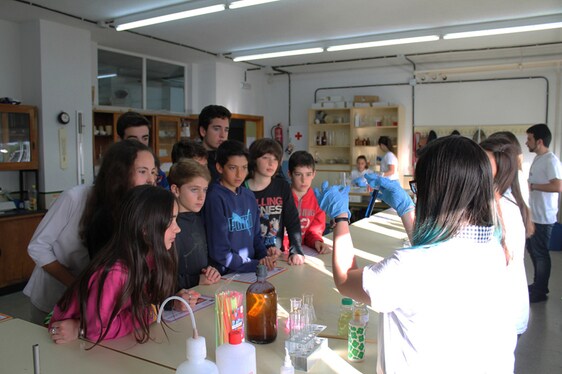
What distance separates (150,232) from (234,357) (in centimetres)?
49

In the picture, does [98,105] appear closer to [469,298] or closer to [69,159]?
[69,159]

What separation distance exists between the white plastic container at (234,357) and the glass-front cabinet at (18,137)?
4190 millimetres

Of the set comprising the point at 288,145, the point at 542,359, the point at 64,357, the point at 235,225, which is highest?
the point at 288,145

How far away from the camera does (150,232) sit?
138 cm

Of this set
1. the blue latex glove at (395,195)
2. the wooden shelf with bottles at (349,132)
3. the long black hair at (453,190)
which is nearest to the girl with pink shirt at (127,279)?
the long black hair at (453,190)

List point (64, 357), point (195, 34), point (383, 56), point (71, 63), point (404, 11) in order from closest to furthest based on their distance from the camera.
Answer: point (64, 357) < point (404, 11) < point (71, 63) < point (195, 34) < point (383, 56)

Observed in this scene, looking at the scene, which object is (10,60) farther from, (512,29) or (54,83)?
(512,29)

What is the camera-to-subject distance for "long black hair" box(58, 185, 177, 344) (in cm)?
133

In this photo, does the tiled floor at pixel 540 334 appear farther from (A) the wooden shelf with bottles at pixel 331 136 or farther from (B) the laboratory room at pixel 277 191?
(A) the wooden shelf with bottles at pixel 331 136

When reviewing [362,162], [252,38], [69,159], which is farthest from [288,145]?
[69,159]

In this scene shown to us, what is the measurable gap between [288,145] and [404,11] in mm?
4197

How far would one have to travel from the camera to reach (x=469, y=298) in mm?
1013

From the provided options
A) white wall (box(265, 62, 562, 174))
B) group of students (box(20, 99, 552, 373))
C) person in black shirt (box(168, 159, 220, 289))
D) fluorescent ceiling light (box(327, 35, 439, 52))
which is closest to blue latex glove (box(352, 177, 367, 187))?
white wall (box(265, 62, 562, 174))

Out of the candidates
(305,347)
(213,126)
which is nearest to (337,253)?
(305,347)
